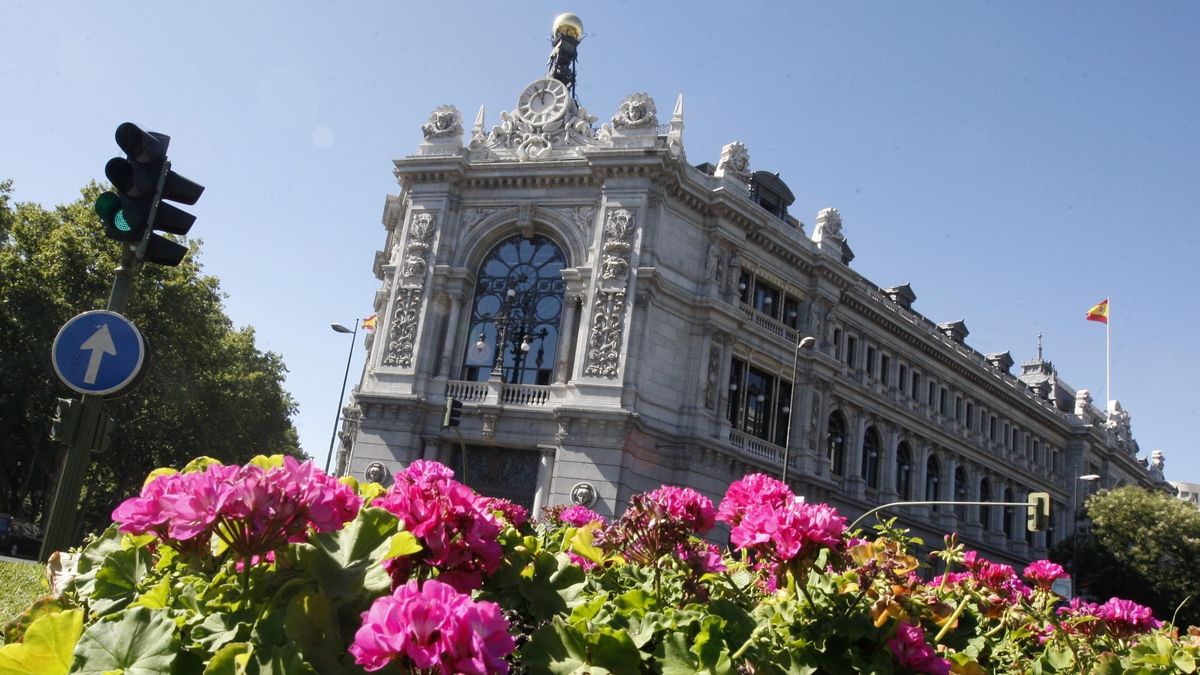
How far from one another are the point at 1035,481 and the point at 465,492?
5139 cm

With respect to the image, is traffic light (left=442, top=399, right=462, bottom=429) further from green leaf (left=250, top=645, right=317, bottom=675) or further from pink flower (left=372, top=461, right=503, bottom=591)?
green leaf (left=250, top=645, right=317, bottom=675)

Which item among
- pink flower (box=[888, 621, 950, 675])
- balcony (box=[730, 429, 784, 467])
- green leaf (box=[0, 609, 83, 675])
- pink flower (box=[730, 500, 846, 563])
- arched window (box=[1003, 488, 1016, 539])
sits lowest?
green leaf (box=[0, 609, 83, 675])

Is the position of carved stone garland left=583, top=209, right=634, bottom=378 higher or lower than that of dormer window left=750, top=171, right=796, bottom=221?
lower

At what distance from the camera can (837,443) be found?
3453 cm

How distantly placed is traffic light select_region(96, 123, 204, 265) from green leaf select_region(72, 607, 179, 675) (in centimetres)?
424

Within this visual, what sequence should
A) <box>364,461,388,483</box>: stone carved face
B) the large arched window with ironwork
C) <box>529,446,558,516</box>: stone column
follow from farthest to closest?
the large arched window with ironwork
<box>364,461,388,483</box>: stone carved face
<box>529,446,558,516</box>: stone column

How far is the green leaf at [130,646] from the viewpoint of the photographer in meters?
1.94

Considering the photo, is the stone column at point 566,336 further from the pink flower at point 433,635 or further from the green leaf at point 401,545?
the pink flower at point 433,635

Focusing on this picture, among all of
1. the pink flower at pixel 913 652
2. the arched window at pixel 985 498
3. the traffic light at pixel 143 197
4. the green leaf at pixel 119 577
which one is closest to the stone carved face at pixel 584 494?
the traffic light at pixel 143 197

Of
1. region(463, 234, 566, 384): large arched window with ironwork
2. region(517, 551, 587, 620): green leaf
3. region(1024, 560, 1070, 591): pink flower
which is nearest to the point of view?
region(517, 551, 587, 620): green leaf

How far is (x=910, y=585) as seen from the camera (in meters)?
3.43

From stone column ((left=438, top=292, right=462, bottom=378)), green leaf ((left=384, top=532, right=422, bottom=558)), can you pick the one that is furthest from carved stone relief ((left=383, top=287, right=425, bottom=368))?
green leaf ((left=384, top=532, right=422, bottom=558))

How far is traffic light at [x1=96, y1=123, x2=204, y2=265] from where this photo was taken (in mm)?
5758

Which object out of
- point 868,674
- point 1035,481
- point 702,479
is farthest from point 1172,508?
point 868,674
